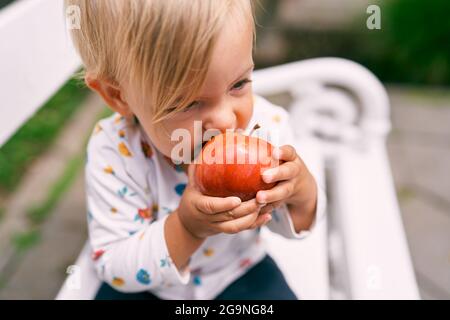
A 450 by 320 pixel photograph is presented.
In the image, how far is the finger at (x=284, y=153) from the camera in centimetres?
51

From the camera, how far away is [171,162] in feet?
2.08

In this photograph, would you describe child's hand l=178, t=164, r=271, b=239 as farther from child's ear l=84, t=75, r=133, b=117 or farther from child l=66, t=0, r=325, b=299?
child's ear l=84, t=75, r=133, b=117

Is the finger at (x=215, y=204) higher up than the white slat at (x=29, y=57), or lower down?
lower down

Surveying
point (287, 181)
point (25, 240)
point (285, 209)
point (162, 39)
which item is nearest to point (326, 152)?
point (285, 209)

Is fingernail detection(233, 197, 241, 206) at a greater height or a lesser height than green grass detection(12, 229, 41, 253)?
greater

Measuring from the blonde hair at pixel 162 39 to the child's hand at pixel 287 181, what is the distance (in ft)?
0.36

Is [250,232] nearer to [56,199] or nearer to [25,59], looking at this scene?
[25,59]

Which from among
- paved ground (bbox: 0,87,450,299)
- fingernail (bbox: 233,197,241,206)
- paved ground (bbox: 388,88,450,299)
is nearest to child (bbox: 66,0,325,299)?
fingernail (bbox: 233,197,241,206)

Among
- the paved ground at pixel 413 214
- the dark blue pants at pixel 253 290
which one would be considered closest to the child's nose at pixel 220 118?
the dark blue pants at pixel 253 290

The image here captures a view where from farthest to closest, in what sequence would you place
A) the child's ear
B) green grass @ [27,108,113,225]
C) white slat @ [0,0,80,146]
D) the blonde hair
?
green grass @ [27,108,113,225]
white slat @ [0,0,80,146]
the child's ear
the blonde hair

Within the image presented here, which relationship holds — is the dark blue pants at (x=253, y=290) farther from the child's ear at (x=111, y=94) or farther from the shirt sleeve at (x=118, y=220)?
the child's ear at (x=111, y=94)

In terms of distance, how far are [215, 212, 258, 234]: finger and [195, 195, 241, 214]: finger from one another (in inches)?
0.9

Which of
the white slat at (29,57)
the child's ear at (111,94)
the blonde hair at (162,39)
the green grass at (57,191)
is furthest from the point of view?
the green grass at (57,191)

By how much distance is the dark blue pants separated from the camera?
0.69 meters
